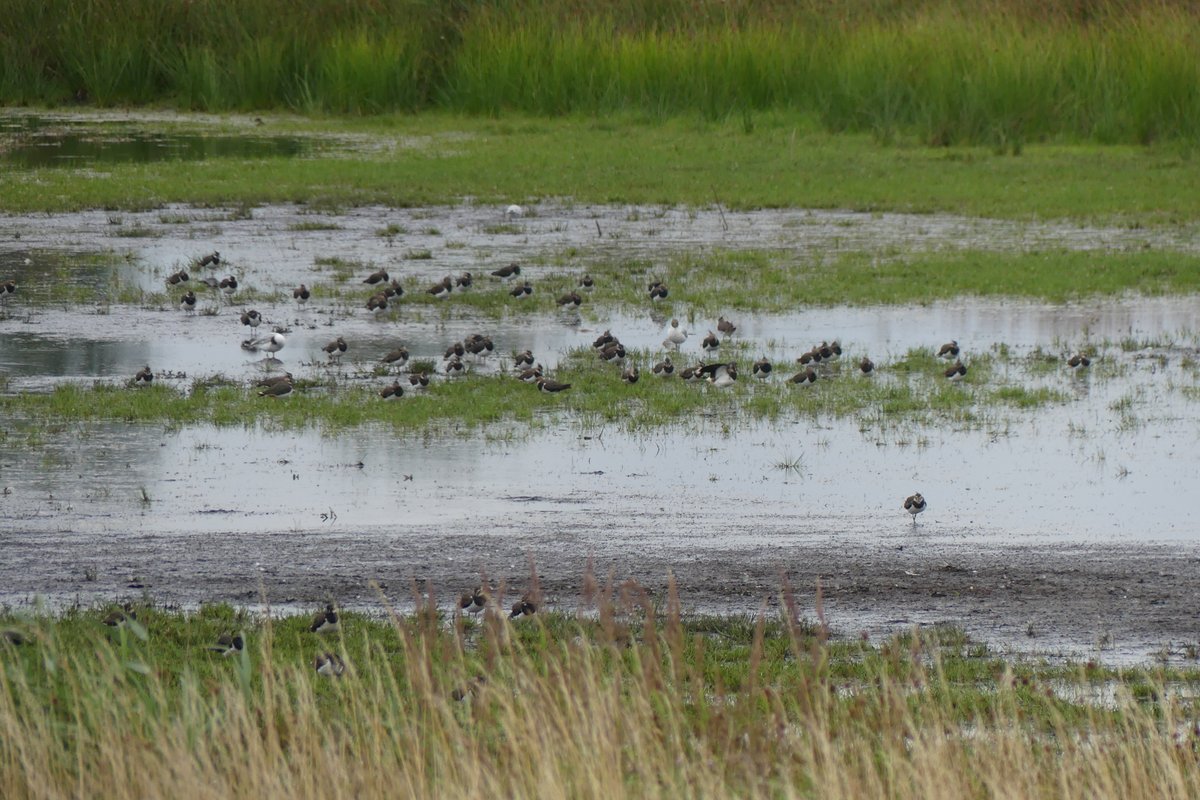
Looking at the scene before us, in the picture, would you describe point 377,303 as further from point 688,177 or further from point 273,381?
point 688,177

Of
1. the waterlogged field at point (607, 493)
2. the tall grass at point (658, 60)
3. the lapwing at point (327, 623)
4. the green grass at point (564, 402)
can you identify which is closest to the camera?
the waterlogged field at point (607, 493)

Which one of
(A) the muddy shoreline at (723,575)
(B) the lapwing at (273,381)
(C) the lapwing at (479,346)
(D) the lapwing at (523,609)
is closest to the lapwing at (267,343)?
(B) the lapwing at (273,381)

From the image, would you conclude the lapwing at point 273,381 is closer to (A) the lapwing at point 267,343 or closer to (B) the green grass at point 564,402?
(B) the green grass at point 564,402

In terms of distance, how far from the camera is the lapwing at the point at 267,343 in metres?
16.0

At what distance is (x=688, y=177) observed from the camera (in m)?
28.0

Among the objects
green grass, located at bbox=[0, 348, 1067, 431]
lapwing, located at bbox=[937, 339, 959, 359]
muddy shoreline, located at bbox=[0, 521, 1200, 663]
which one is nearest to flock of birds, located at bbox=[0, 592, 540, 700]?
muddy shoreline, located at bbox=[0, 521, 1200, 663]

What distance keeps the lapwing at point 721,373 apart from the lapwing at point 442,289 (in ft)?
15.4

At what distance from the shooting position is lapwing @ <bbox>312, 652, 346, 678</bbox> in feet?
26.4

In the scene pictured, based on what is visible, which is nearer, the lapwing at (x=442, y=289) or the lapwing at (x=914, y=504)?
the lapwing at (x=914, y=504)

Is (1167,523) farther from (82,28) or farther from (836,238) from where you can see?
(82,28)

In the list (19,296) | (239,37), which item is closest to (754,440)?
(19,296)

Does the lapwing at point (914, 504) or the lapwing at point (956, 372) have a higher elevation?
the lapwing at point (956, 372)

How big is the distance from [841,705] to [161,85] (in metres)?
33.1

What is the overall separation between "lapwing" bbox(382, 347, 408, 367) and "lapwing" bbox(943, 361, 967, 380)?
4.49 metres
